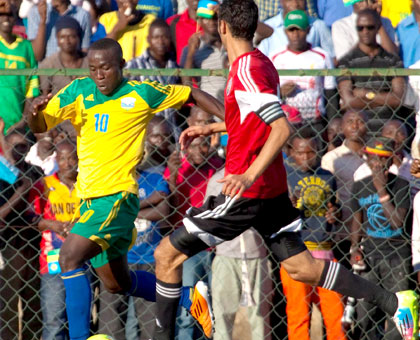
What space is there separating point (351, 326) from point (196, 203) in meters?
1.64

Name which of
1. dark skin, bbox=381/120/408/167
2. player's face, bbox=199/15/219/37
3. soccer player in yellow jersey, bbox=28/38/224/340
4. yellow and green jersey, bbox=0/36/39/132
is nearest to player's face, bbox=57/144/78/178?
yellow and green jersey, bbox=0/36/39/132

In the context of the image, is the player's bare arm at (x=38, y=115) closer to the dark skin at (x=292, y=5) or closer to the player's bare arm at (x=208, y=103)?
the player's bare arm at (x=208, y=103)

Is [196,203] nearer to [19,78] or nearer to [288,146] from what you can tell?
[288,146]

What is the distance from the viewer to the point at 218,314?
24.5ft

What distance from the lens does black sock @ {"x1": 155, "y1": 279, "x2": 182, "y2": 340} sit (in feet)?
17.5

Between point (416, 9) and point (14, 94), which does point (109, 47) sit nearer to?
point (14, 94)

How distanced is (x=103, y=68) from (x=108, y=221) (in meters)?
1.05

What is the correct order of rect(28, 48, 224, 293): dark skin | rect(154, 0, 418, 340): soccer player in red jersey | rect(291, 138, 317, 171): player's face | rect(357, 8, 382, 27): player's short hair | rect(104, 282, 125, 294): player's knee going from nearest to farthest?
1. rect(154, 0, 418, 340): soccer player in red jersey
2. rect(28, 48, 224, 293): dark skin
3. rect(104, 282, 125, 294): player's knee
4. rect(291, 138, 317, 171): player's face
5. rect(357, 8, 382, 27): player's short hair

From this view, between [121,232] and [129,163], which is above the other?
[129,163]

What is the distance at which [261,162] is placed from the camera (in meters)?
4.73

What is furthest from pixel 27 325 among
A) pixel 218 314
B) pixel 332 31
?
pixel 332 31

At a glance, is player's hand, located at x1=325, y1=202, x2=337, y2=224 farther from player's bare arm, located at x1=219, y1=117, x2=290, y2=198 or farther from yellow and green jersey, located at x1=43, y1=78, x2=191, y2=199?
player's bare arm, located at x1=219, y1=117, x2=290, y2=198

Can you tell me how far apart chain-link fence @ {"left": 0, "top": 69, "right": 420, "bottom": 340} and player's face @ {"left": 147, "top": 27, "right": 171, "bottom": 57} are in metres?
1.32

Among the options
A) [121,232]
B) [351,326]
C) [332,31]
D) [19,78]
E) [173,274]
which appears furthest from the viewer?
[332,31]
